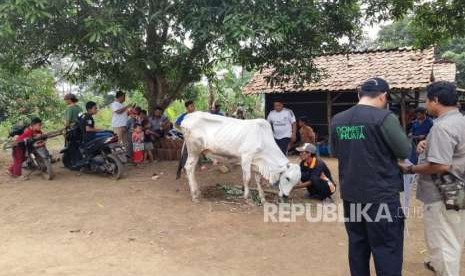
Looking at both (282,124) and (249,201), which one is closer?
(249,201)

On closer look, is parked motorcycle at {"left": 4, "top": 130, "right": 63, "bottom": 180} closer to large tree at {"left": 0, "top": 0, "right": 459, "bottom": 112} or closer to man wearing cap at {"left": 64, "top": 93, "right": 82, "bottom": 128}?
man wearing cap at {"left": 64, "top": 93, "right": 82, "bottom": 128}

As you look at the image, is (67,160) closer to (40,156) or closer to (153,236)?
(40,156)

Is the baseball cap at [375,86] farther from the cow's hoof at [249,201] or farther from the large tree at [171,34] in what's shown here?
the cow's hoof at [249,201]

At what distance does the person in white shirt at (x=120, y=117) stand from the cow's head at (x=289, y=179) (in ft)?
14.4

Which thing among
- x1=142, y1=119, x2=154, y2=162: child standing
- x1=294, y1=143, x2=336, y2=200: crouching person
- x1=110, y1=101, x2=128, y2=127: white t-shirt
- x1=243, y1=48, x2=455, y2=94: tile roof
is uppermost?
x1=243, y1=48, x2=455, y2=94: tile roof

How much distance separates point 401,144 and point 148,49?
6.47 m

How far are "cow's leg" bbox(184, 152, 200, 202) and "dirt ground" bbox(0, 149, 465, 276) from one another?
0.51ft

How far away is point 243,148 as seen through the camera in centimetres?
684

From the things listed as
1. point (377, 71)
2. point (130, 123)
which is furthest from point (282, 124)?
point (377, 71)

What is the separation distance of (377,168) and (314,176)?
4157 millimetres

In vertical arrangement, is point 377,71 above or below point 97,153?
above

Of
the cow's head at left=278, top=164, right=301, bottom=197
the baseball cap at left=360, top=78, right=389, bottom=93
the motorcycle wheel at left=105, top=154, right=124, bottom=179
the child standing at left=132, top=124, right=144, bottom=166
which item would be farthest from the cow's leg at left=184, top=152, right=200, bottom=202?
the baseball cap at left=360, top=78, right=389, bottom=93

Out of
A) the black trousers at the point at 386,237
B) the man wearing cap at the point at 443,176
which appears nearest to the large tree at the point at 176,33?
the man wearing cap at the point at 443,176

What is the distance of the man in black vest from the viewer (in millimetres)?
3010
